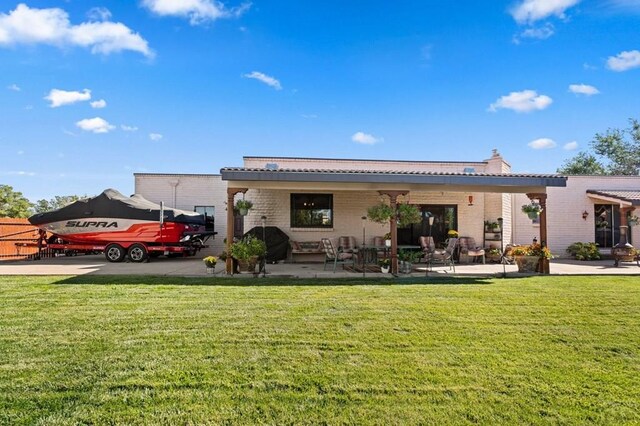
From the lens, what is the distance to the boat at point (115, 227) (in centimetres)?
1185

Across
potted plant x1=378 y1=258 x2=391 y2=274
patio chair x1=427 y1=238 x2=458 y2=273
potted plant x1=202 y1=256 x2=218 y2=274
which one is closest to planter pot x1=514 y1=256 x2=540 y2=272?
patio chair x1=427 y1=238 x2=458 y2=273

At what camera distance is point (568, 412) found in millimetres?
2523

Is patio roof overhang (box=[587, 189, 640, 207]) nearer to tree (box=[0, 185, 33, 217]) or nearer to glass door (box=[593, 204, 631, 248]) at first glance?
glass door (box=[593, 204, 631, 248])

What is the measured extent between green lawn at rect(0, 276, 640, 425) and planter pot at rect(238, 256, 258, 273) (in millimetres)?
2459

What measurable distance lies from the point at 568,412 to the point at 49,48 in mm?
12505

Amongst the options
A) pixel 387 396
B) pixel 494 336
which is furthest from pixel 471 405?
pixel 494 336

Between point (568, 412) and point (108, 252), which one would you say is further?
point (108, 252)

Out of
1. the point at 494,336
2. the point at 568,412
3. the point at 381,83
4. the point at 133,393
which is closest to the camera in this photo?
the point at 568,412

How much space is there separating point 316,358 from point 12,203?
29.0m

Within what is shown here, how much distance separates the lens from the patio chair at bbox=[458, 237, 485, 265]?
11750 mm

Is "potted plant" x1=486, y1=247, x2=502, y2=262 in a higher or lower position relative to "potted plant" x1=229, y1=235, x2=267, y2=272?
lower

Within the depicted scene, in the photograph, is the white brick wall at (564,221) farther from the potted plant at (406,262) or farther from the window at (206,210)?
the window at (206,210)

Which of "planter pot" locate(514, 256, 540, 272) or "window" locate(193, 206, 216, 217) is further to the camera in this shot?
"window" locate(193, 206, 216, 217)

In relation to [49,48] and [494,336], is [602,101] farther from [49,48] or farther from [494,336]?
[49,48]
